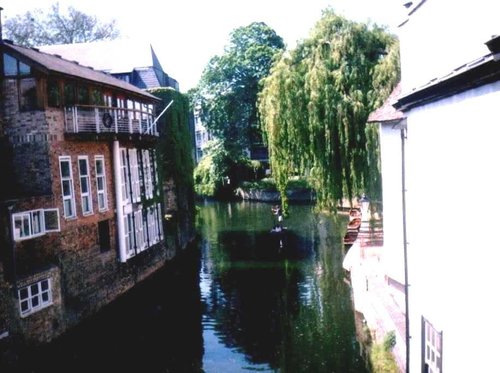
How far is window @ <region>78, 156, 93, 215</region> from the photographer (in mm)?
20375

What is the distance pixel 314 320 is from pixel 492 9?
48.3 feet

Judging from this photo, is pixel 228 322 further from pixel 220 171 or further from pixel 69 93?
pixel 220 171

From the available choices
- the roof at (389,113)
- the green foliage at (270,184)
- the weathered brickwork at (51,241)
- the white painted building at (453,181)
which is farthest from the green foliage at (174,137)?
the green foliage at (270,184)

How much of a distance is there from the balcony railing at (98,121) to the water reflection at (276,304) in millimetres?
7847

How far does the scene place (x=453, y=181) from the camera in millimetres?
7309

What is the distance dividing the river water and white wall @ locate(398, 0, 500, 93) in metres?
9.05

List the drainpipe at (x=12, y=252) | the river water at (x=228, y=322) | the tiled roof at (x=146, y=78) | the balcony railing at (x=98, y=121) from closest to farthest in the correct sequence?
the drainpipe at (x=12, y=252), the river water at (x=228, y=322), the balcony railing at (x=98, y=121), the tiled roof at (x=146, y=78)

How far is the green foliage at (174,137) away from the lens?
3111 cm

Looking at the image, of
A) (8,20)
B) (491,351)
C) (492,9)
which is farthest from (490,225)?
(8,20)

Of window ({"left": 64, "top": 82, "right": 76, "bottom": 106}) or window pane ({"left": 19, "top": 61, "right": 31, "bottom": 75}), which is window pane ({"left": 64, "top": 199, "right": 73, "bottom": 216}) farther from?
window pane ({"left": 19, "top": 61, "right": 31, "bottom": 75})

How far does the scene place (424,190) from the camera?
8.73 m

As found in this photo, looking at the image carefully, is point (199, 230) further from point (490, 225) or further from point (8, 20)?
point (490, 225)

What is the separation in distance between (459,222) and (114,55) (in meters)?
34.6

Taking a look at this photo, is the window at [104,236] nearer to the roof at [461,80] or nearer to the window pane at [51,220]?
the window pane at [51,220]
